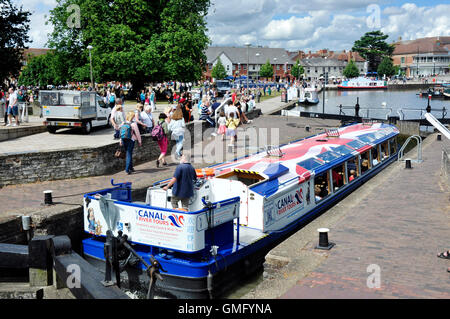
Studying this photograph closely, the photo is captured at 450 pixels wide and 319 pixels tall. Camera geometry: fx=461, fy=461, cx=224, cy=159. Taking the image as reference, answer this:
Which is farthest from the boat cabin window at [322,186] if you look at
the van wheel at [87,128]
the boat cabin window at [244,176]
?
the van wheel at [87,128]

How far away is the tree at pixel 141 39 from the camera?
36.5m

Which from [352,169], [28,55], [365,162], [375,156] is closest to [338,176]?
[352,169]

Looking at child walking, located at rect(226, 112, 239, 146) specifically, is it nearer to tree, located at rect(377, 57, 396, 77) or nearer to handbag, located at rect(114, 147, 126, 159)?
handbag, located at rect(114, 147, 126, 159)

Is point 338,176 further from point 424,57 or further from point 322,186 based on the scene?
point 424,57

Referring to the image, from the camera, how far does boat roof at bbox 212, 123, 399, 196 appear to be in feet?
35.8

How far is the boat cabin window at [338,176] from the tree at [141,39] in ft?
81.4

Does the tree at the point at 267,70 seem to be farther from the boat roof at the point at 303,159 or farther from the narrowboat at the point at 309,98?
the boat roof at the point at 303,159

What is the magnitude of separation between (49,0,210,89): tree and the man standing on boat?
92.7ft

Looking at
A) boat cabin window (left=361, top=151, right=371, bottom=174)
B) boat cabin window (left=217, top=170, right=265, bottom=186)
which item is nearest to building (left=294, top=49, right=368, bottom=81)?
boat cabin window (left=361, top=151, right=371, bottom=174)

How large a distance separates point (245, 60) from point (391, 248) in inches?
4967

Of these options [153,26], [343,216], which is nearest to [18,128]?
[343,216]

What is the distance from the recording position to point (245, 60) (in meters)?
131

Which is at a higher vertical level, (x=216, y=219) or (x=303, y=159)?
(x=303, y=159)

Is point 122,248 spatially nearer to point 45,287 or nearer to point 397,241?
point 45,287
